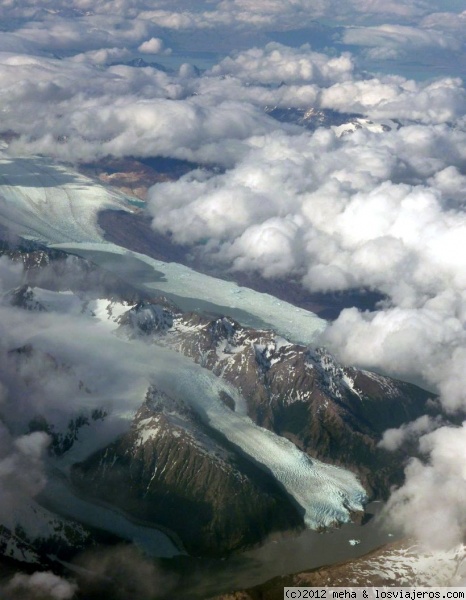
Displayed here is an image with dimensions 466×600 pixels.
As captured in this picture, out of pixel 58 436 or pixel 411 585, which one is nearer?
pixel 411 585

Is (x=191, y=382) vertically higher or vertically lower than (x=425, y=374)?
higher

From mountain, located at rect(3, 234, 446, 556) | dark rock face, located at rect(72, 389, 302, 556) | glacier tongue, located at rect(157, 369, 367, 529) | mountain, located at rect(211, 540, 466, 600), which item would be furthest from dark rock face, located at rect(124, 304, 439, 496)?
mountain, located at rect(211, 540, 466, 600)

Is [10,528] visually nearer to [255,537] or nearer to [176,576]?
[176,576]

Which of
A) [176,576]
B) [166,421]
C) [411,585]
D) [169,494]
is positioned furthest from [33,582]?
[411,585]

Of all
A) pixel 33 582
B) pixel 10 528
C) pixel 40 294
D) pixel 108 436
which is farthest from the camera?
pixel 40 294

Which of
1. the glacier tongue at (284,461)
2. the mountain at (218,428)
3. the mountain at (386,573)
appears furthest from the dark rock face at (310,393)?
the mountain at (386,573)

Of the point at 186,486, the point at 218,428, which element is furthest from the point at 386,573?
the point at 218,428

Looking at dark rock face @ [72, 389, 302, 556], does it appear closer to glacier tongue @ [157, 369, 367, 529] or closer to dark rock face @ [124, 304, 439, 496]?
glacier tongue @ [157, 369, 367, 529]
